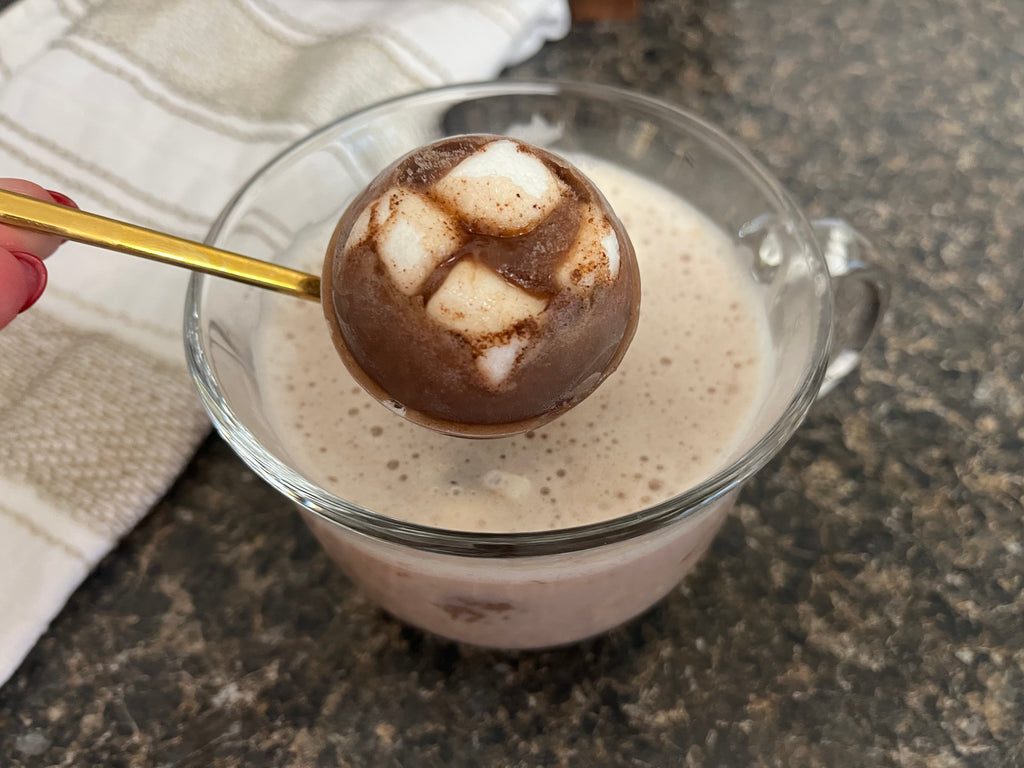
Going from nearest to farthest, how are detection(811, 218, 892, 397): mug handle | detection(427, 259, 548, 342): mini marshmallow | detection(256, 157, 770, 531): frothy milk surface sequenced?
detection(427, 259, 548, 342): mini marshmallow
detection(256, 157, 770, 531): frothy milk surface
detection(811, 218, 892, 397): mug handle

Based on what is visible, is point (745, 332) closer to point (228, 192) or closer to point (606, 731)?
point (606, 731)

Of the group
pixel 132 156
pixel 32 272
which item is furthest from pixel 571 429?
pixel 132 156

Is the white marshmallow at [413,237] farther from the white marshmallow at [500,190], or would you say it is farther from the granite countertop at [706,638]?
the granite countertop at [706,638]

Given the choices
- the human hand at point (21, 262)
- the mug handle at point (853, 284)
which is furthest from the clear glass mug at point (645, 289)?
the human hand at point (21, 262)

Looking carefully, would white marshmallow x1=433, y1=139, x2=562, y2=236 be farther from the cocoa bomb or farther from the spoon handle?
the spoon handle

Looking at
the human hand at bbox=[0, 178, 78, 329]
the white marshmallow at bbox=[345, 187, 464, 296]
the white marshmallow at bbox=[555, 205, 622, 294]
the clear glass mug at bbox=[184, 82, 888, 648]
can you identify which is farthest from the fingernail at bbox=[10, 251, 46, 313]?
the white marshmallow at bbox=[555, 205, 622, 294]

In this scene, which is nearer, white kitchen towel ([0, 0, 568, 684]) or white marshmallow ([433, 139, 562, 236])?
white marshmallow ([433, 139, 562, 236])
